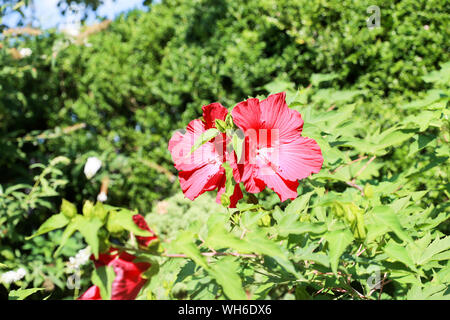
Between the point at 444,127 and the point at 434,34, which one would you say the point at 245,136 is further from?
the point at 434,34

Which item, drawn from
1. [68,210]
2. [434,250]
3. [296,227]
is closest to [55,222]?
[68,210]

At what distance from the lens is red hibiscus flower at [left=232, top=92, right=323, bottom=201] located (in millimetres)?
867

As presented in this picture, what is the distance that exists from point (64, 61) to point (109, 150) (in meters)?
1.25

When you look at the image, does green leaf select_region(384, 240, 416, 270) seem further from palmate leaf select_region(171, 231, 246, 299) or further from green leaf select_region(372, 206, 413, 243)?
palmate leaf select_region(171, 231, 246, 299)

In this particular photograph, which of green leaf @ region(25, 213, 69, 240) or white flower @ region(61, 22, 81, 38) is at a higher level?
white flower @ region(61, 22, 81, 38)

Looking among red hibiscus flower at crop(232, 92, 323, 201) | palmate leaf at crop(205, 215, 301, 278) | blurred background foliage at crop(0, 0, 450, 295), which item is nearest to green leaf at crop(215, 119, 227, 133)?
red hibiscus flower at crop(232, 92, 323, 201)

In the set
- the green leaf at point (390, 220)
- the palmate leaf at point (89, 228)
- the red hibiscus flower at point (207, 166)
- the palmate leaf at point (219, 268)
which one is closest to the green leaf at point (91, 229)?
the palmate leaf at point (89, 228)

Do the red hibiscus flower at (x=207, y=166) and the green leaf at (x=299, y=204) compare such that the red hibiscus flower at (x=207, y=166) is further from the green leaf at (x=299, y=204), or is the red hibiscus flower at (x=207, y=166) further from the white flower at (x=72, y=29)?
the white flower at (x=72, y=29)

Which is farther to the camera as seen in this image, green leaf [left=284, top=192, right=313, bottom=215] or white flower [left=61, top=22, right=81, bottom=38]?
white flower [left=61, top=22, right=81, bottom=38]

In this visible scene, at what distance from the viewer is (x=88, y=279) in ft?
8.79

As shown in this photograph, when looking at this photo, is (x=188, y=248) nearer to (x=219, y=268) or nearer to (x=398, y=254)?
(x=219, y=268)

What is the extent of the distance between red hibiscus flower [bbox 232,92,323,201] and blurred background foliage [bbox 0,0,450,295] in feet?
2.16

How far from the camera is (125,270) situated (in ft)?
2.59

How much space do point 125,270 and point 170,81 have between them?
2741 millimetres
